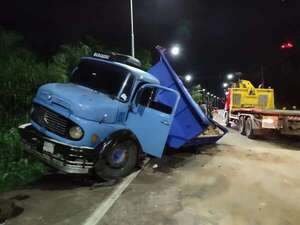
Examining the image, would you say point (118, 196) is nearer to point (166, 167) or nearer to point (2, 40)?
point (166, 167)

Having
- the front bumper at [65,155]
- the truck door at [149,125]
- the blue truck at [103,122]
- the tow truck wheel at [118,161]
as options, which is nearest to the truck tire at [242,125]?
the blue truck at [103,122]

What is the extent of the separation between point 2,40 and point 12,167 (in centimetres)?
779

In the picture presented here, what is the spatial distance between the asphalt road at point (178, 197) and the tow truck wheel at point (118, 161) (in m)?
0.27

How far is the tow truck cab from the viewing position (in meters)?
7.25

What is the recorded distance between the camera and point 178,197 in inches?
Result: 279

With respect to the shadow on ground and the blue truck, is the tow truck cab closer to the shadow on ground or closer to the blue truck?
the blue truck

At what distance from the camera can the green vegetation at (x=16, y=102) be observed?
26.9 feet

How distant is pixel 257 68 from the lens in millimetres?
59031

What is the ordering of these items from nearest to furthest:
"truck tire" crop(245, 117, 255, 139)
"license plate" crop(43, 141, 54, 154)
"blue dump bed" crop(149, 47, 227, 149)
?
"license plate" crop(43, 141, 54, 154) → "blue dump bed" crop(149, 47, 227, 149) → "truck tire" crop(245, 117, 255, 139)

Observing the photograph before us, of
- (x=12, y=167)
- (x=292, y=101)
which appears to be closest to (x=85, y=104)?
(x=12, y=167)

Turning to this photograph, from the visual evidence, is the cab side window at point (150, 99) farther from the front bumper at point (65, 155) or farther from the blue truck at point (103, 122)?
the front bumper at point (65, 155)

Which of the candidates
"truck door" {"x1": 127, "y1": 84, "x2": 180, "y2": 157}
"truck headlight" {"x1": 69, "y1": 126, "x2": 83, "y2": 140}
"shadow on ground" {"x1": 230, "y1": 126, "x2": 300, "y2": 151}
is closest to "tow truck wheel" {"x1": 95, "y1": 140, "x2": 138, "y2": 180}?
"truck door" {"x1": 127, "y1": 84, "x2": 180, "y2": 157}

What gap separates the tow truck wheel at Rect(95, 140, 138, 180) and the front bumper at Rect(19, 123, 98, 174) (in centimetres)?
33

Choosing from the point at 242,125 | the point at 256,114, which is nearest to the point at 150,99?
the point at 256,114
